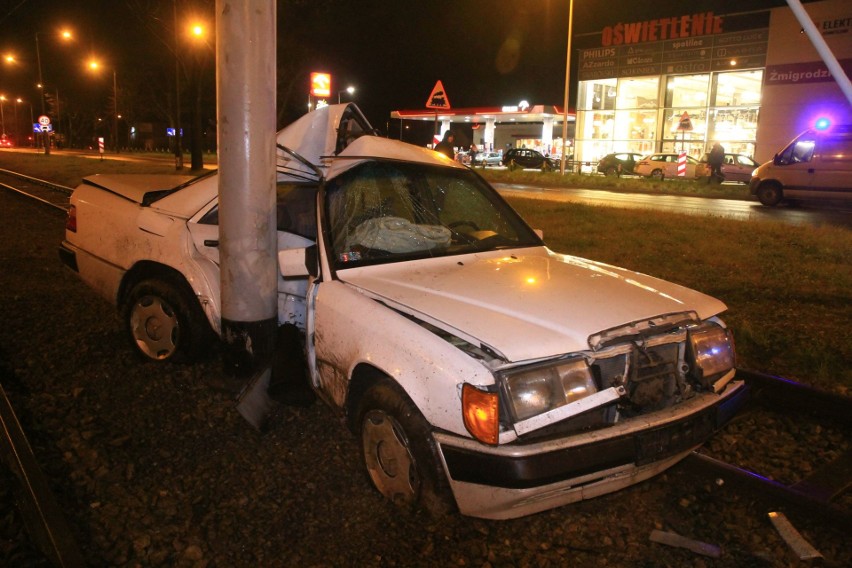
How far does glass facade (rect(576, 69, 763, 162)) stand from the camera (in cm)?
3359

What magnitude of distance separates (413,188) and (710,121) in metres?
34.3

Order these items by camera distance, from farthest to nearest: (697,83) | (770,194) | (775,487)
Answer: (697,83), (770,194), (775,487)

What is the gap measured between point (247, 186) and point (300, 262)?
0.77 meters

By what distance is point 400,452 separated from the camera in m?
2.97

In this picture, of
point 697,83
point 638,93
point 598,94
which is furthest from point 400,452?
point 598,94

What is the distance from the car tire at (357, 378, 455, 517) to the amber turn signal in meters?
0.22

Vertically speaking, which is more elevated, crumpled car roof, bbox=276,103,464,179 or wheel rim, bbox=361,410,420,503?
crumpled car roof, bbox=276,103,464,179

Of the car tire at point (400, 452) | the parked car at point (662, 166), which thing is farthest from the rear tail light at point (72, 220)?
the parked car at point (662, 166)

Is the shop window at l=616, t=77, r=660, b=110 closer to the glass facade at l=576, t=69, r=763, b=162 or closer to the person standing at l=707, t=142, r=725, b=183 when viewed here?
the glass facade at l=576, t=69, r=763, b=162

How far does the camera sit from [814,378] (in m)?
4.59

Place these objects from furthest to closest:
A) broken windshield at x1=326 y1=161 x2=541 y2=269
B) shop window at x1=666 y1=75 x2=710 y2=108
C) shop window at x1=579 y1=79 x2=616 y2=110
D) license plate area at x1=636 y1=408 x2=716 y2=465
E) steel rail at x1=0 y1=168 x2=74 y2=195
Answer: shop window at x1=579 y1=79 x2=616 y2=110, shop window at x1=666 y1=75 x2=710 y2=108, steel rail at x1=0 y1=168 x2=74 y2=195, broken windshield at x1=326 y1=161 x2=541 y2=269, license plate area at x1=636 y1=408 x2=716 y2=465

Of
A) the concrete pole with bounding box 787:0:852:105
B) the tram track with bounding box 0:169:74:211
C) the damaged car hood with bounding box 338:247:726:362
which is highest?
the concrete pole with bounding box 787:0:852:105

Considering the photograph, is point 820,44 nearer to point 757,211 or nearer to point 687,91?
point 757,211

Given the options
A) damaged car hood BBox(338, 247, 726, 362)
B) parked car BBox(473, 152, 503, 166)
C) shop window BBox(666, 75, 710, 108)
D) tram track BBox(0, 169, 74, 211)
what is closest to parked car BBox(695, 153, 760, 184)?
shop window BBox(666, 75, 710, 108)
